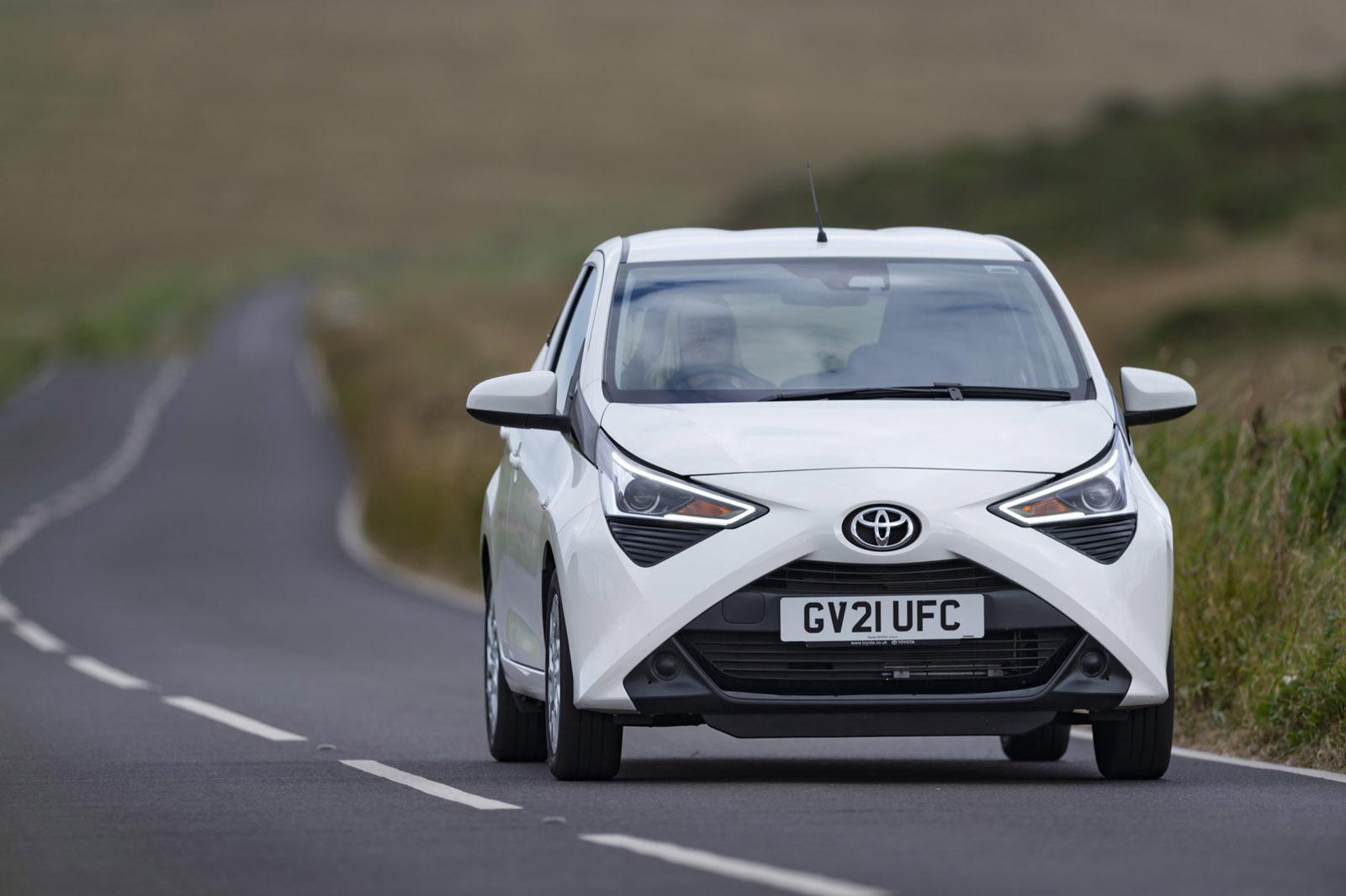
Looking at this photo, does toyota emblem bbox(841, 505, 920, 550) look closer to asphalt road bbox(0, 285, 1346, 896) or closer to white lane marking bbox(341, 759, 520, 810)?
asphalt road bbox(0, 285, 1346, 896)

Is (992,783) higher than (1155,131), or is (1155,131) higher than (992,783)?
(1155,131)

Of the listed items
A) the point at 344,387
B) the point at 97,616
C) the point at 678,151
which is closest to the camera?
the point at 97,616

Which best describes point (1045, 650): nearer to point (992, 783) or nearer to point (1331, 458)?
point (992, 783)

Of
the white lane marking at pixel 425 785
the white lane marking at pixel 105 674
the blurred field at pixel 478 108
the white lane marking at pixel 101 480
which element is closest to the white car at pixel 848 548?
the white lane marking at pixel 425 785

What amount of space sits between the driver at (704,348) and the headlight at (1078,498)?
1142mm

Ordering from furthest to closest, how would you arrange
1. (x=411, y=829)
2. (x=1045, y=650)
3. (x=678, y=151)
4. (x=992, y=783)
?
(x=678, y=151), (x=992, y=783), (x=1045, y=650), (x=411, y=829)

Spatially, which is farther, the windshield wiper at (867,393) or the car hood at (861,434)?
the windshield wiper at (867,393)

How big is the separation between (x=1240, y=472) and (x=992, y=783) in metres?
3.83

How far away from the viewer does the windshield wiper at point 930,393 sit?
32.9 ft

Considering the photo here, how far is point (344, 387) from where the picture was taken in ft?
180

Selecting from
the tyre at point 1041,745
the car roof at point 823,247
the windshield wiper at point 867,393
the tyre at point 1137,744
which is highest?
the car roof at point 823,247

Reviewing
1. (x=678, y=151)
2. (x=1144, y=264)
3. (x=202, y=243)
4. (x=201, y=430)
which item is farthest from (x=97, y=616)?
(x=678, y=151)

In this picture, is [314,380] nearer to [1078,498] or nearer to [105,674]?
[105,674]

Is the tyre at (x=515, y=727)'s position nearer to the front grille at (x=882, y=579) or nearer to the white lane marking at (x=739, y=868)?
the front grille at (x=882, y=579)
